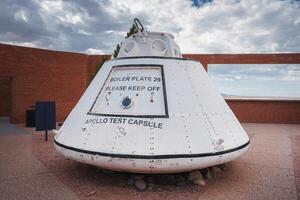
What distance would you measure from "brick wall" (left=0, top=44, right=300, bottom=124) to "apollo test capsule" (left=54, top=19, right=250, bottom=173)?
7950 millimetres

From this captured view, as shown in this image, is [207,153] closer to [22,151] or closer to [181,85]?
[181,85]

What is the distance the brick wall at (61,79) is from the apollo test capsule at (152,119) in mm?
7950

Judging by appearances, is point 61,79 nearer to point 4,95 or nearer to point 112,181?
point 4,95

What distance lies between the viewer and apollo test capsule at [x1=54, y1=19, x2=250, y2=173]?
3461 millimetres

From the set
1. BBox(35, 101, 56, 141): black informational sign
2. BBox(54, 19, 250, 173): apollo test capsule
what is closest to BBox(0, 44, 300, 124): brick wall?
BBox(35, 101, 56, 141): black informational sign

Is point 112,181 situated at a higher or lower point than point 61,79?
lower

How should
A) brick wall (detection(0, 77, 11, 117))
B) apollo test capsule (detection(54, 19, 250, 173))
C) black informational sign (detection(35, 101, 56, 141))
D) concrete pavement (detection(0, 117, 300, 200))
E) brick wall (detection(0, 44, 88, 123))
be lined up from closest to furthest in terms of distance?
apollo test capsule (detection(54, 19, 250, 173))
concrete pavement (detection(0, 117, 300, 200))
black informational sign (detection(35, 101, 56, 141))
brick wall (detection(0, 44, 88, 123))
brick wall (detection(0, 77, 11, 117))

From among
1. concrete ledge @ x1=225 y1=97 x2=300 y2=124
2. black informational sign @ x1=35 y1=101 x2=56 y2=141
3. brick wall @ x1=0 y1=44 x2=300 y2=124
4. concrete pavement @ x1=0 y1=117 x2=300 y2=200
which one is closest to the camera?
concrete pavement @ x1=0 y1=117 x2=300 y2=200

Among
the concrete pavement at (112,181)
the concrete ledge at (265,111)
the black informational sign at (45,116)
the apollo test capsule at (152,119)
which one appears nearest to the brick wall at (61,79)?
the concrete ledge at (265,111)

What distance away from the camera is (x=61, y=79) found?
494 inches

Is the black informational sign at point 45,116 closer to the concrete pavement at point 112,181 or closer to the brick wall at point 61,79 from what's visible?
the concrete pavement at point 112,181

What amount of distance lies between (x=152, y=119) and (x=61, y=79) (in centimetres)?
972

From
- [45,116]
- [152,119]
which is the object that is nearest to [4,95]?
[45,116]

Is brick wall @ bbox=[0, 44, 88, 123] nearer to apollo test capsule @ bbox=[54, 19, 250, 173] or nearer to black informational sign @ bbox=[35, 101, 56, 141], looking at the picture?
black informational sign @ bbox=[35, 101, 56, 141]
